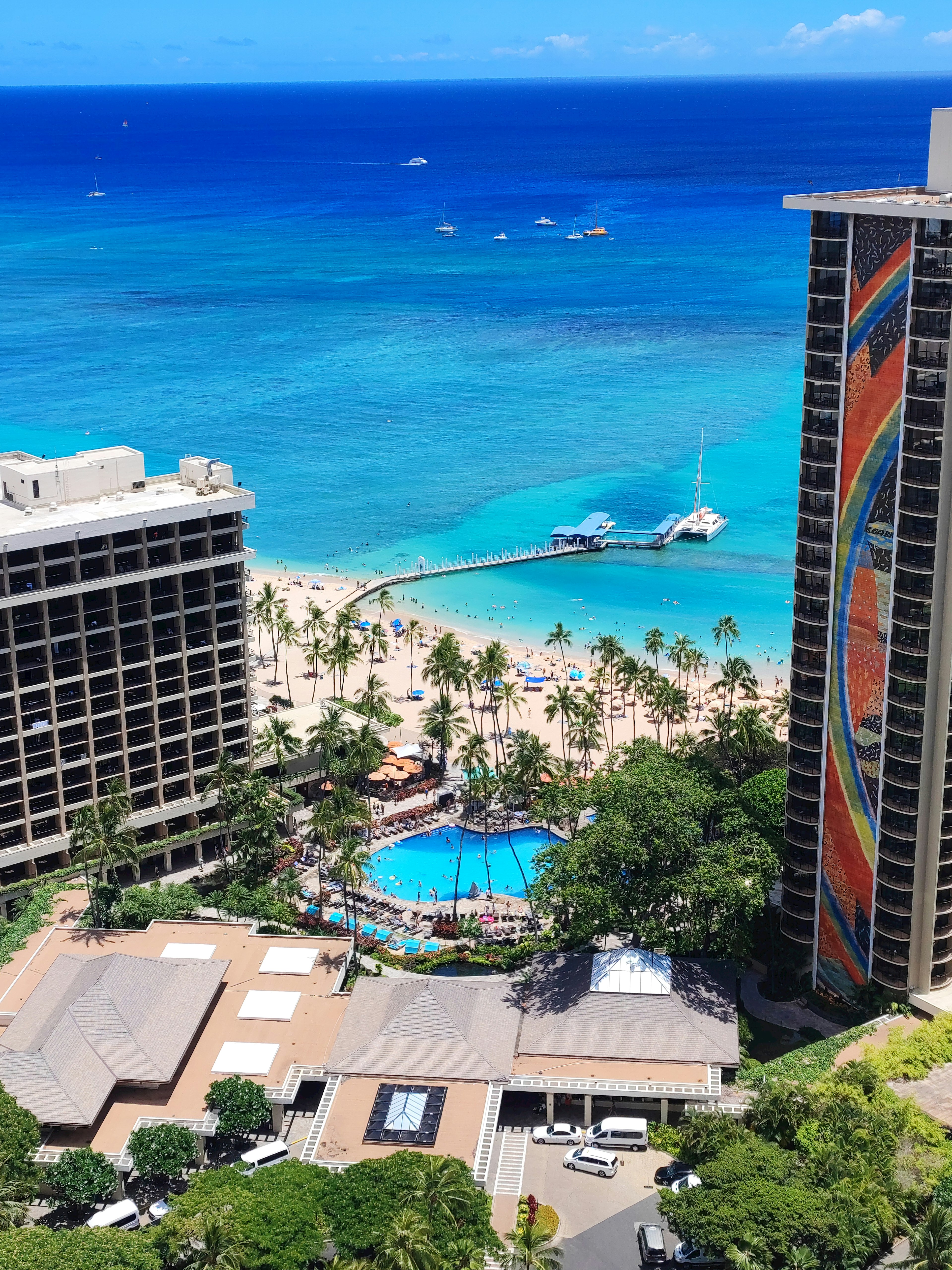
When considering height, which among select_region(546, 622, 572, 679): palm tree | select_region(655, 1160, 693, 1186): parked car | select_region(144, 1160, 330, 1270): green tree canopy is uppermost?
select_region(546, 622, 572, 679): palm tree

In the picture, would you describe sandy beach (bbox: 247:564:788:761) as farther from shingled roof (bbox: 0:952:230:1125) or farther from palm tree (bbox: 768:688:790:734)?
shingled roof (bbox: 0:952:230:1125)

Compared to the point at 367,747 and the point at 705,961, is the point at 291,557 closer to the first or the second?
the point at 367,747

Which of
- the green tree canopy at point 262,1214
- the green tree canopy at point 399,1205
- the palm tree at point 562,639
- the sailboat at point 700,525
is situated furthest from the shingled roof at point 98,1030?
the sailboat at point 700,525

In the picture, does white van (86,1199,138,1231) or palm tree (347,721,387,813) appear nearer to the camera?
white van (86,1199,138,1231)

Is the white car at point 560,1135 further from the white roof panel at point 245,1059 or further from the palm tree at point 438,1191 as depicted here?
the white roof panel at point 245,1059

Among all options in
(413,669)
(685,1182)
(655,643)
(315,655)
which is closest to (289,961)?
(685,1182)

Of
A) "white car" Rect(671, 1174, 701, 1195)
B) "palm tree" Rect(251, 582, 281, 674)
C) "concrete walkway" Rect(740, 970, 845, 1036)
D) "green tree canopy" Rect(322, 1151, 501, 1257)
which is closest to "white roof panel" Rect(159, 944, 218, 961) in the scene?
"green tree canopy" Rect(322, 1151, 501, 1257)

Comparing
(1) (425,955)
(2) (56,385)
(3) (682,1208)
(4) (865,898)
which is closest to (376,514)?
(2) (56,385)
